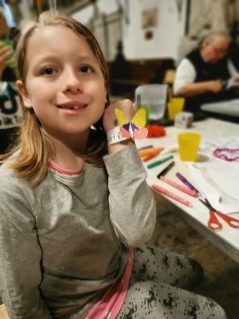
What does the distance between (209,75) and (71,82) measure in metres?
1.48

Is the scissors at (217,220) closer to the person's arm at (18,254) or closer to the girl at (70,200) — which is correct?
the girl at (70,200)

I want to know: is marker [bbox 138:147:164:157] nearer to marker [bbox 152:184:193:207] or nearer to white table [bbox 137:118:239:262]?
white table [bbox 137:118:239:262]

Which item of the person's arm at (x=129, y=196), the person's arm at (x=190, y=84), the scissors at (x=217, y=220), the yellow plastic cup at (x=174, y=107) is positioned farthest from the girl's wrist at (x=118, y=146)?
the person's arm at (x=190, y=84)

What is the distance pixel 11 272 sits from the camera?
56 centimetres

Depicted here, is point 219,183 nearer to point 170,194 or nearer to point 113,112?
point 170,194

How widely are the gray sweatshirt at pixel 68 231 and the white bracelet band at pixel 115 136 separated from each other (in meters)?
0.04

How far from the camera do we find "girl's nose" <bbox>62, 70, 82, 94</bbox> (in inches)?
22.8

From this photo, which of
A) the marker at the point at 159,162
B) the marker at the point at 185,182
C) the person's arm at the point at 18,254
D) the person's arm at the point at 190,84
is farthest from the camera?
the person's arm at the point at 190,84

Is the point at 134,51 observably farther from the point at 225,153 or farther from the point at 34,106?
the point at 34,106

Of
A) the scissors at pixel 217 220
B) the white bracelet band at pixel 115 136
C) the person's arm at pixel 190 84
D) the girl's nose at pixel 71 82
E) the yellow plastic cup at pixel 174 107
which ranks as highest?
the girl's nose at pixel 71 82

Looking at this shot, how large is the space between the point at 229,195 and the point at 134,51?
99.1 inches

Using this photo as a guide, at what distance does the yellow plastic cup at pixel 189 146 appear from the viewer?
93 cm

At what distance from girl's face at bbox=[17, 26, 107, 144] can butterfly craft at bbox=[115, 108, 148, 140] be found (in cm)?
9

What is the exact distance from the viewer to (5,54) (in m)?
1.33
